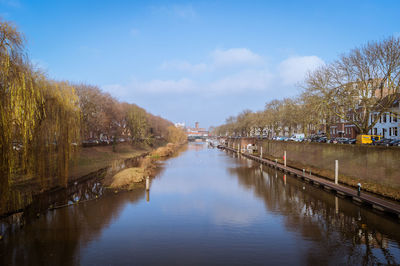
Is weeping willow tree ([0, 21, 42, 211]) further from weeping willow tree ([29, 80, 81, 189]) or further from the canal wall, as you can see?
the canal wall

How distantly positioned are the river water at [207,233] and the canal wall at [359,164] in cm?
247

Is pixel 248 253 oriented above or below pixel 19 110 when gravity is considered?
below

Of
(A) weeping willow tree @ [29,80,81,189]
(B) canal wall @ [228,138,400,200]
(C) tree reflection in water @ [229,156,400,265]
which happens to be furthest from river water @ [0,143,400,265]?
(A) weeping willow tree @ [29,80,81,189]

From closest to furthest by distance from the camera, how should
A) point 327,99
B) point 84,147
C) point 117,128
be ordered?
point 327,99, point 84,147, point 117,128

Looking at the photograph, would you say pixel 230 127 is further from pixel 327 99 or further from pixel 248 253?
pixel 248 253

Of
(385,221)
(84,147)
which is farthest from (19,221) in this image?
(84,147)

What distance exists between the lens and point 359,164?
69.9 ft

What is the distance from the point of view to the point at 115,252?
10.9 metres

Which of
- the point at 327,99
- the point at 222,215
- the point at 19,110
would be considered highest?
the point at 327,99

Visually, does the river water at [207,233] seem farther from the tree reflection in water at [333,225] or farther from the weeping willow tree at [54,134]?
the weeping willow tree at [54,134]

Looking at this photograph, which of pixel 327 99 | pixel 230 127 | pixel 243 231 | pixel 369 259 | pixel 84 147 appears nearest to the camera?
pixel 369 259

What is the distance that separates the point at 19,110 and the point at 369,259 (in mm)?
14894

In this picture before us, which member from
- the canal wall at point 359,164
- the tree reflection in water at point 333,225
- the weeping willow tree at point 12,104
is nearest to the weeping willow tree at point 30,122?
the weeping willow tree at point 12,104

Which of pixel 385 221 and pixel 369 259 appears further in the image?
pixel 385 221
